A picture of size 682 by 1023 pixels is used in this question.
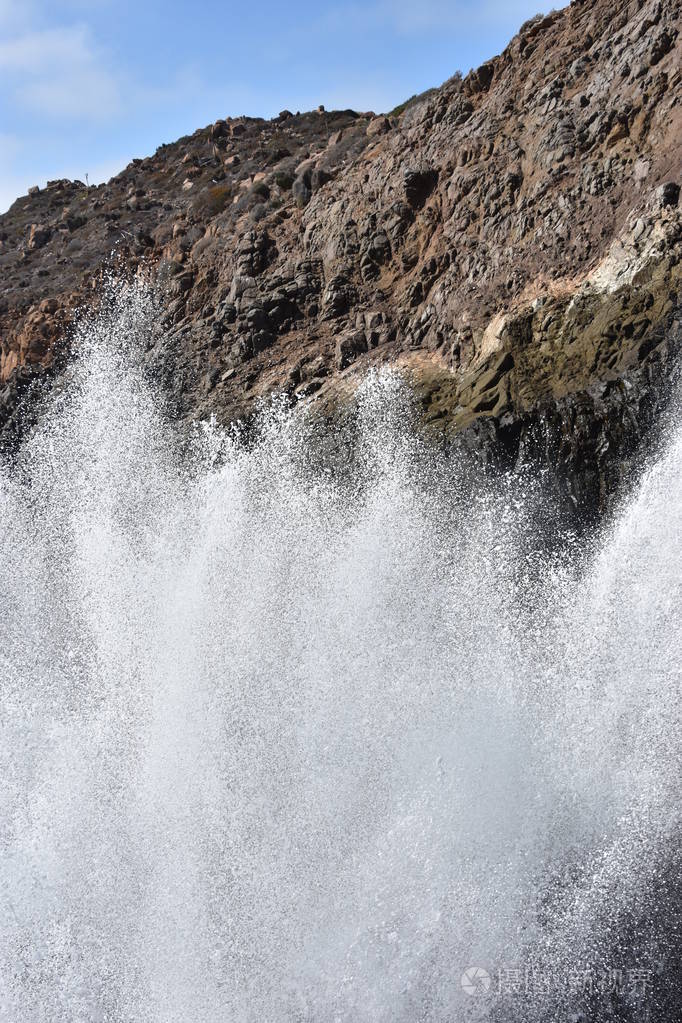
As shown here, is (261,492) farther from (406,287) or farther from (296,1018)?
(296,1018)

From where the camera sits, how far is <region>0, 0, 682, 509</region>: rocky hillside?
661 inches

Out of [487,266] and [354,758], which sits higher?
[487,266]

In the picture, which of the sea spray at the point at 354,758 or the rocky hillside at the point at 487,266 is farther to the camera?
the rocky hillside at the point at 487,266

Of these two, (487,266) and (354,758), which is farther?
(487,266)

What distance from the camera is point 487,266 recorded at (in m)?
20.6

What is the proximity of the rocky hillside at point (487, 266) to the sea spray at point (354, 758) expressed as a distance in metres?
1.24

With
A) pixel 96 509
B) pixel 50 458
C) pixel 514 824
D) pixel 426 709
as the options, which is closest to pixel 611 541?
pixel 426 709

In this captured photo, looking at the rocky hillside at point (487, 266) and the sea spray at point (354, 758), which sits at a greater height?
the rocky hillside at point (487, 266)

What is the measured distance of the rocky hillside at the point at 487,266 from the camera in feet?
55.1

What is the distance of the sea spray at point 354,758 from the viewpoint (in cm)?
1134

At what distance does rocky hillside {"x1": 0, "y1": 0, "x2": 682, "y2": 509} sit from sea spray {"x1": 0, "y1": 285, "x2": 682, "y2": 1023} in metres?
1.24

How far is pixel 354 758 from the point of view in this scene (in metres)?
14.4

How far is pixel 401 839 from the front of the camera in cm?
1270

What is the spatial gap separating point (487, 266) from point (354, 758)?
12.0 meters
